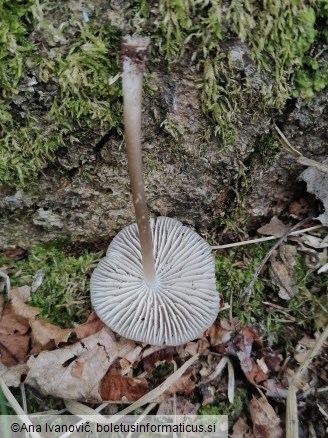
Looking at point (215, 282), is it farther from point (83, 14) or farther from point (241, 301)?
point (83, 14)

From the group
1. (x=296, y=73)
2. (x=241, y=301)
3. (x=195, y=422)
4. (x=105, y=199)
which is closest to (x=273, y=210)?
(x=241, y=301)

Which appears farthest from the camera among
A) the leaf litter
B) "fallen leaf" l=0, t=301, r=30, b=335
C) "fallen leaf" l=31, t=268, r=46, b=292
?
"fallen leaf" l=31, t=268, r=46, b=292

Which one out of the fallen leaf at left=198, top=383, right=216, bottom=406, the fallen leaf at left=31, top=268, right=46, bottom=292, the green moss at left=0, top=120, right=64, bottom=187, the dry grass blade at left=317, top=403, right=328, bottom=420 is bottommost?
the dry grass blade at left=317, top=403, right=328, bottom=420

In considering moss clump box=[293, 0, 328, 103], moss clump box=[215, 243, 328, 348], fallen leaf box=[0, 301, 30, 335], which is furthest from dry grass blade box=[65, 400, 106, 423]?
moss clump box=[293, 0, 328, 103]

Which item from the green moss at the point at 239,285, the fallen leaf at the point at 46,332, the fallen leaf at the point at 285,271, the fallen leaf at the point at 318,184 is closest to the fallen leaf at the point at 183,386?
the green moss at the point at 239,285

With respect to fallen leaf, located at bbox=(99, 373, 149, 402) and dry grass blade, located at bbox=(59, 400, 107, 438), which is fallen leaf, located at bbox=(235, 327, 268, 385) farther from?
dry grass blade, located at bbox=(59, 400, 107, 438)

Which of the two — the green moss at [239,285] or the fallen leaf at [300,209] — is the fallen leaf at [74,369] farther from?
the fallen leaf at [300,209]

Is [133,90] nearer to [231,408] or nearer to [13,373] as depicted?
[13,373]
